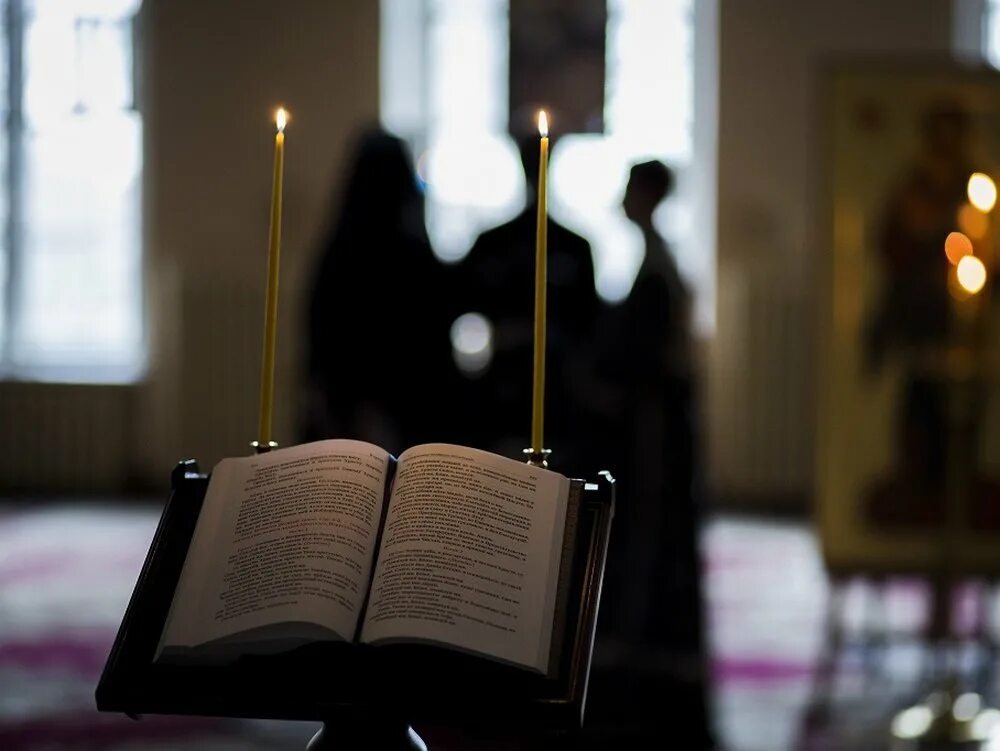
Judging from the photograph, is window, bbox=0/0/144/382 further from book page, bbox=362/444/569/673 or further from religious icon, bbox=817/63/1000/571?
book page, bbox=362/444/569/673

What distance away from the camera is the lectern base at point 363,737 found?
3.72 ft

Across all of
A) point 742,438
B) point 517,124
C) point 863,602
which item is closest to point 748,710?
point 863,602

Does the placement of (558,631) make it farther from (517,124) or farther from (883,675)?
(517,124)

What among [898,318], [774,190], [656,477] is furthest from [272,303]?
[774,190]

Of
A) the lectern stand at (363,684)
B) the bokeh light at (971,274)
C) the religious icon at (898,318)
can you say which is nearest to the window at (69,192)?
the religious icon at (898,318)

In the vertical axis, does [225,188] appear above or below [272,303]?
above

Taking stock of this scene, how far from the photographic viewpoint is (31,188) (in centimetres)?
859

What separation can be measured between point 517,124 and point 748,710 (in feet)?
16.7

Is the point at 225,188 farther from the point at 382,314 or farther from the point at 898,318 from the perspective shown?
the point at 898,318

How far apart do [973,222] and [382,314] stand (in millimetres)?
1683

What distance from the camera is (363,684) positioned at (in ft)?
3.54

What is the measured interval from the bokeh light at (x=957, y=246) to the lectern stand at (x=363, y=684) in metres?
3.03

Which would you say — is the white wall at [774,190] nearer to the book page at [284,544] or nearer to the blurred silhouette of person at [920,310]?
the blurred silhouette of person at [920,310]

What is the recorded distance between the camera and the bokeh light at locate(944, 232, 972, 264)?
3.93m
